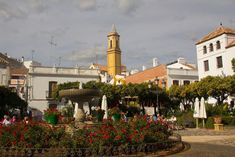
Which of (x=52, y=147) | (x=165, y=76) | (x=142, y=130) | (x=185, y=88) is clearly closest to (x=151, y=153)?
(x=142, y=130)

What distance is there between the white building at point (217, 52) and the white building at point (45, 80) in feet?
54.2

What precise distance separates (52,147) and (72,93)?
4779 mm

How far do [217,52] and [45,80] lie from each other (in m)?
22.9

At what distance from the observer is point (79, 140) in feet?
24.9

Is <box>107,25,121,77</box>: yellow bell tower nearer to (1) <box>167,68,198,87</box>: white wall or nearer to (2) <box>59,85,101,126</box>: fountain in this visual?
(1) <box>167,68,198,87</box>: white wall

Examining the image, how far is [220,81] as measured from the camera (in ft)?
83.3

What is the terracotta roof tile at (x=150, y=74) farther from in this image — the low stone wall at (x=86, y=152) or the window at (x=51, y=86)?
the low stone wall at (x=86, y=152)

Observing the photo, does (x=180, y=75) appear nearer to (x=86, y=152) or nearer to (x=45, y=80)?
(x=45, y=80)

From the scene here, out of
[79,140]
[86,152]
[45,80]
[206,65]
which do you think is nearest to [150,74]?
[206,65]

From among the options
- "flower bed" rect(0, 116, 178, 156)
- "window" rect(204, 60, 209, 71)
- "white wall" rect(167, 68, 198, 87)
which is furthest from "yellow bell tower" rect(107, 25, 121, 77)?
"flower bed" rect(0, 116, 178, 156)

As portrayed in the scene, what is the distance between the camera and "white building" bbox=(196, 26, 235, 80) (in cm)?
3272

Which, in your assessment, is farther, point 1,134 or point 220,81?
point 220,81

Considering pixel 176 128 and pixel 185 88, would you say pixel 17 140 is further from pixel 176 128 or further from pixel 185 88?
pixel 185 88

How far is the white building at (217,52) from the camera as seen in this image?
32719mm
